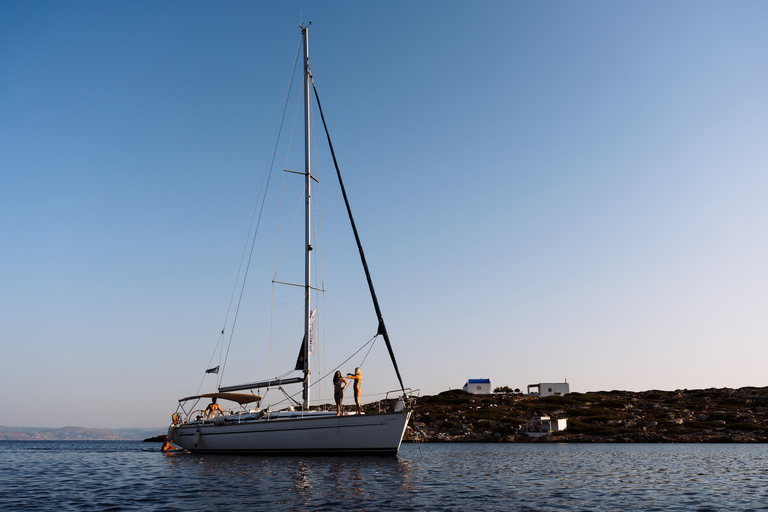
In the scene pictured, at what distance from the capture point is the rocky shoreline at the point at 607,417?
5853 centimetres

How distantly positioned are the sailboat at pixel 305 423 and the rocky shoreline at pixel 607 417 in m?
21.4

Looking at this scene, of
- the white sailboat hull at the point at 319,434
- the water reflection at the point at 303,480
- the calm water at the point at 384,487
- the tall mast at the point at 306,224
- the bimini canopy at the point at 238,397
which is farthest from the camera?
the bimini canopy at the point at 238,397

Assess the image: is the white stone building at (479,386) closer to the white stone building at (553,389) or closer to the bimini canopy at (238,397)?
the white stone building at (553,389)

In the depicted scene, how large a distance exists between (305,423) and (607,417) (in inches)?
2077

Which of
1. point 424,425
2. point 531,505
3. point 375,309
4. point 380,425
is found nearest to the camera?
point 531,505

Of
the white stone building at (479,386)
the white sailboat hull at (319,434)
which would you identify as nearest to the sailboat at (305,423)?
the white sailboat hull at (319,434)

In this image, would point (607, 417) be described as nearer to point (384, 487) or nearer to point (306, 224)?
point (306, 224)

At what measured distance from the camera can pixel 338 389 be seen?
26.4 metres

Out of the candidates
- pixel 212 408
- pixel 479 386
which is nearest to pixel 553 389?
pixel 479 386

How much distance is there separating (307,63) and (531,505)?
2863cm

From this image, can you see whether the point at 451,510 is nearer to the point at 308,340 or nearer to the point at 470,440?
the point at 308,340

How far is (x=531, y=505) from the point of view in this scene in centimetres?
1420

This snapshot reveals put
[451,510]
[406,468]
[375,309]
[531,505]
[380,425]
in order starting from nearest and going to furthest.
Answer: [451,510] < [531,505] < [406,468] < [380,425] < [375,309]

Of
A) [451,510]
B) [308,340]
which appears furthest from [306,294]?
[451,510]
